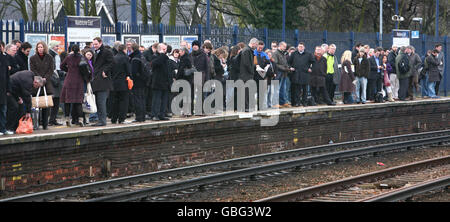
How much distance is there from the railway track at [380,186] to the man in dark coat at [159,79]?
491cm

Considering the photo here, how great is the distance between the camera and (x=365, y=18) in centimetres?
4491

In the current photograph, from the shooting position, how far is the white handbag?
48.3ft

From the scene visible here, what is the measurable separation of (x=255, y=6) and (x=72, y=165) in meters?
23.6

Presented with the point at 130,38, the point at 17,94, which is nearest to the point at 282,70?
the point at 130,38

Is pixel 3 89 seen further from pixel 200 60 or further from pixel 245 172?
pixel 200 60

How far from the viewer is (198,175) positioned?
44.9 ft

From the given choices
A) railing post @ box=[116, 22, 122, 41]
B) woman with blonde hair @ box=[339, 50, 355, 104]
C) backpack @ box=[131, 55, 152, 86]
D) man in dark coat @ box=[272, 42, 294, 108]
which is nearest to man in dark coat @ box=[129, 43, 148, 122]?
backpack @ box=[131, 55, 152, 86]

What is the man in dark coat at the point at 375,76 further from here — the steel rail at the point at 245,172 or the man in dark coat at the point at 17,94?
the man in dark coat at the point at 17,94

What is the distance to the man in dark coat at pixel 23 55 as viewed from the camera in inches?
548

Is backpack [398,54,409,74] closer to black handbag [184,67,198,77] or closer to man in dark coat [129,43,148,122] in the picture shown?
black handbag [184,67,198,77]

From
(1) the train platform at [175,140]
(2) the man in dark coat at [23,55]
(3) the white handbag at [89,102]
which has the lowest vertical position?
(1) the train platform at [175,140]

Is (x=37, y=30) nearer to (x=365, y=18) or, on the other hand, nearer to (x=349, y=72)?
(x=349, y=72)

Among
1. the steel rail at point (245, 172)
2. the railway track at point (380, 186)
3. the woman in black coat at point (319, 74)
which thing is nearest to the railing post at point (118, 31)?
the woman in black coat at point (319, 74)

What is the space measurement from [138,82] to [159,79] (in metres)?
0.46
